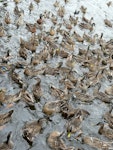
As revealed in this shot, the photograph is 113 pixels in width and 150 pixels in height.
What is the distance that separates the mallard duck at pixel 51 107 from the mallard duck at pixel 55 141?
37.5 inches

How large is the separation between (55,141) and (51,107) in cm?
152

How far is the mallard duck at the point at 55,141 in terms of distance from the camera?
10317 mm

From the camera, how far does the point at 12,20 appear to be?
1730cm

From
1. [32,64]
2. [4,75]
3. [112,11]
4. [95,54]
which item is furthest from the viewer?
[112,11]

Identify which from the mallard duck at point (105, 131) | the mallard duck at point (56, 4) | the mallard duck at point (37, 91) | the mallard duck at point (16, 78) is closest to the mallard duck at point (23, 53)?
the mallard duck at point (16, 78)

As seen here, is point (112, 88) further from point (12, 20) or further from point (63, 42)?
point (12, 20)

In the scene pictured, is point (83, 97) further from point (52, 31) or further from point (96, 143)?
point (52, 31)

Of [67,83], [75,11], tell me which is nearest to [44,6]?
[75,11]

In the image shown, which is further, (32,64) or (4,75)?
(32,64)

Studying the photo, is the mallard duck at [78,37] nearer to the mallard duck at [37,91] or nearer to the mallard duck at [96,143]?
the mallard duck at [37,91]

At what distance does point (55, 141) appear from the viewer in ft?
34.5

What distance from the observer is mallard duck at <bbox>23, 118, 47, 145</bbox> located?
10497 millimetres

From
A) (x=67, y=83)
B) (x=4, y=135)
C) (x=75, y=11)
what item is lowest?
(x=4, y=135)

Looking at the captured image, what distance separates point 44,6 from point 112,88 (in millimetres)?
8359
